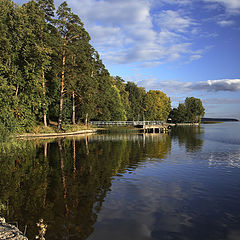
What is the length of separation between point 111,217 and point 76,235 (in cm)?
154

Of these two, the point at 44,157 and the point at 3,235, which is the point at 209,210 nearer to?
the point at 3,235

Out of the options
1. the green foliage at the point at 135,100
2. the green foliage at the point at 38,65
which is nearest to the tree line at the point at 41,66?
the green foliage at the point at 38,65

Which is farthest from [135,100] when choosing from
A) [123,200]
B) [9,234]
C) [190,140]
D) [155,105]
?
[9,234]

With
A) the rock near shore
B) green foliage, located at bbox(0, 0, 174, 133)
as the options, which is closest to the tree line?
green foliage, located at bbox(0, 0, 174, 133)

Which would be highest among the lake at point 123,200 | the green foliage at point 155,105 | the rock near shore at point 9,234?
the green foliage at point 155,105

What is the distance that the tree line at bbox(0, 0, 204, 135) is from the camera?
1280 inches

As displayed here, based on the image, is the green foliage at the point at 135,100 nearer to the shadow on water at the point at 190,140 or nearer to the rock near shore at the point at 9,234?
the shadow on water at the point at 190,140

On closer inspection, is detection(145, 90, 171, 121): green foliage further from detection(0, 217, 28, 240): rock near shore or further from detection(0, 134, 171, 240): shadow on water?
detection(0, 217, 28, 240): rock near shore

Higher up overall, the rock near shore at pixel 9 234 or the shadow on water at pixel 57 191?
the rock near shore at pixel 9 234

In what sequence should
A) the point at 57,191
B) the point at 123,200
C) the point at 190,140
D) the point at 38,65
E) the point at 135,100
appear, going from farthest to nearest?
the point at 135,100
the point at 190,140
the point at 38,65
the point at 57,191
the point at 123,200

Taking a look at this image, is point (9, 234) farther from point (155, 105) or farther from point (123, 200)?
point (155, 105)

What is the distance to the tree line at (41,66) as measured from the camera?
32500 mm

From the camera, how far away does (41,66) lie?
37.0 m

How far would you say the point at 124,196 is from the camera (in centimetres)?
993
